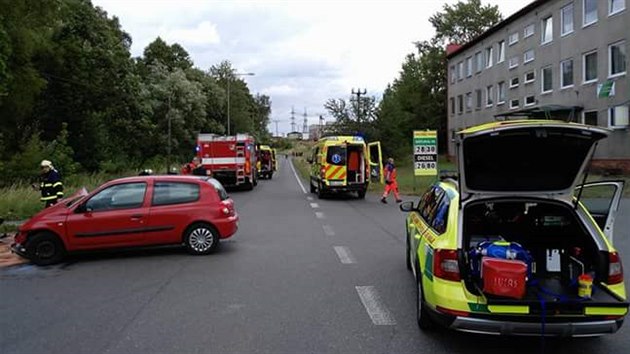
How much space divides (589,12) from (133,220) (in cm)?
2904

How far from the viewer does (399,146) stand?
5066cm

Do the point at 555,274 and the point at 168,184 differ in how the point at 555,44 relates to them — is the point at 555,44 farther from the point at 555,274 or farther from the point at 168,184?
the point at 555,274

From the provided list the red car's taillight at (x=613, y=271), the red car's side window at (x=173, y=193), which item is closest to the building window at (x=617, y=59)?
the red car's side window at (x=173, y=193)

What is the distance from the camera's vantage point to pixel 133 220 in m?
10.6

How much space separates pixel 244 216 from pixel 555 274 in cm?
1254

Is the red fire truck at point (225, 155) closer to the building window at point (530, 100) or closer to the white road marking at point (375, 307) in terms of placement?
the building window at point (530, 100)

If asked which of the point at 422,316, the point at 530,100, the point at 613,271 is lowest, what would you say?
the point at 422,316

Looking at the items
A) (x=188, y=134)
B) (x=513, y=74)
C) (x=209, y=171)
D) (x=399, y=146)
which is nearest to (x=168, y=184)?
(x=209, y=171)

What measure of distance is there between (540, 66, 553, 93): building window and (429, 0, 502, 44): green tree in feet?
96.1

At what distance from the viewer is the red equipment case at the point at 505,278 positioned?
5.12 m

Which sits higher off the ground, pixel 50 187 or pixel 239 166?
pixel 239 166

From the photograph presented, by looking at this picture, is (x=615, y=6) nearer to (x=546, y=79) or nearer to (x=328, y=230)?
(x=546, y=79)

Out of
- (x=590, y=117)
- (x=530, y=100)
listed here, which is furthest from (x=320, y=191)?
(x=530, y=100)

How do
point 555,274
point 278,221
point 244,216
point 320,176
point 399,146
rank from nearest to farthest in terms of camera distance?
1. point 555,274
2. point 278,221
3. point 244,216
4. point 320,176
5. point 399,146
